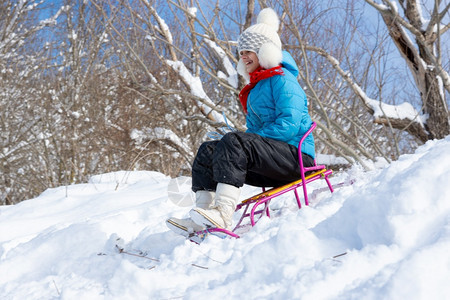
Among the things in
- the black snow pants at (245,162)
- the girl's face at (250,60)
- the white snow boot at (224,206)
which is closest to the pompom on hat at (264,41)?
the girl's face at (250,60)

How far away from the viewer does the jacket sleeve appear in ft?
8.38

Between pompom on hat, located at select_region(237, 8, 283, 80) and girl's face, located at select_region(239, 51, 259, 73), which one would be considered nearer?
pompom on hat, located at select_region(237, 8, 283, 80)

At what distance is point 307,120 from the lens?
8.99ft

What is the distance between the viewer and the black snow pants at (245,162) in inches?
95.1

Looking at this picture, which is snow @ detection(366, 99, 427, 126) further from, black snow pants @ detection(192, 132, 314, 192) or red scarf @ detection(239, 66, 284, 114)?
black snow pants @ detection(192, 132, 314, 192)

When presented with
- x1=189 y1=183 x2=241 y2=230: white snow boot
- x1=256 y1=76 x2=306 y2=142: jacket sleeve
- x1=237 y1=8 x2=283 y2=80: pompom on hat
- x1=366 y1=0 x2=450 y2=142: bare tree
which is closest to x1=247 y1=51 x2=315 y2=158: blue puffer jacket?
x1=256 y1=76 x2=306 y2=142: jacket sleeve

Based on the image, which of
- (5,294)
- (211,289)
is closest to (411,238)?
(211,289)

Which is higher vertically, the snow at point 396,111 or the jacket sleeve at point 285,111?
the jacket sleeve at point 285,111

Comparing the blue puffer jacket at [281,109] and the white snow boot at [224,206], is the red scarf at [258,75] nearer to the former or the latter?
the blue puffer jacket at [281,109]

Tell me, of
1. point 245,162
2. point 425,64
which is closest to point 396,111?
point 425,64

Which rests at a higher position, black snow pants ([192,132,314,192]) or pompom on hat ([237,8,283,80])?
pompom on hat ([237,8,283,80])

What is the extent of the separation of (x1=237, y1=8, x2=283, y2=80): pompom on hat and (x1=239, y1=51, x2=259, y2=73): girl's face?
0.03m

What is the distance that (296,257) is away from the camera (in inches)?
63.7

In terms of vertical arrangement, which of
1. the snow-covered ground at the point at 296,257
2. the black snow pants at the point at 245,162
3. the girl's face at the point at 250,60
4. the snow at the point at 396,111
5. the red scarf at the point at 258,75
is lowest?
the snow at the point at 396,111
